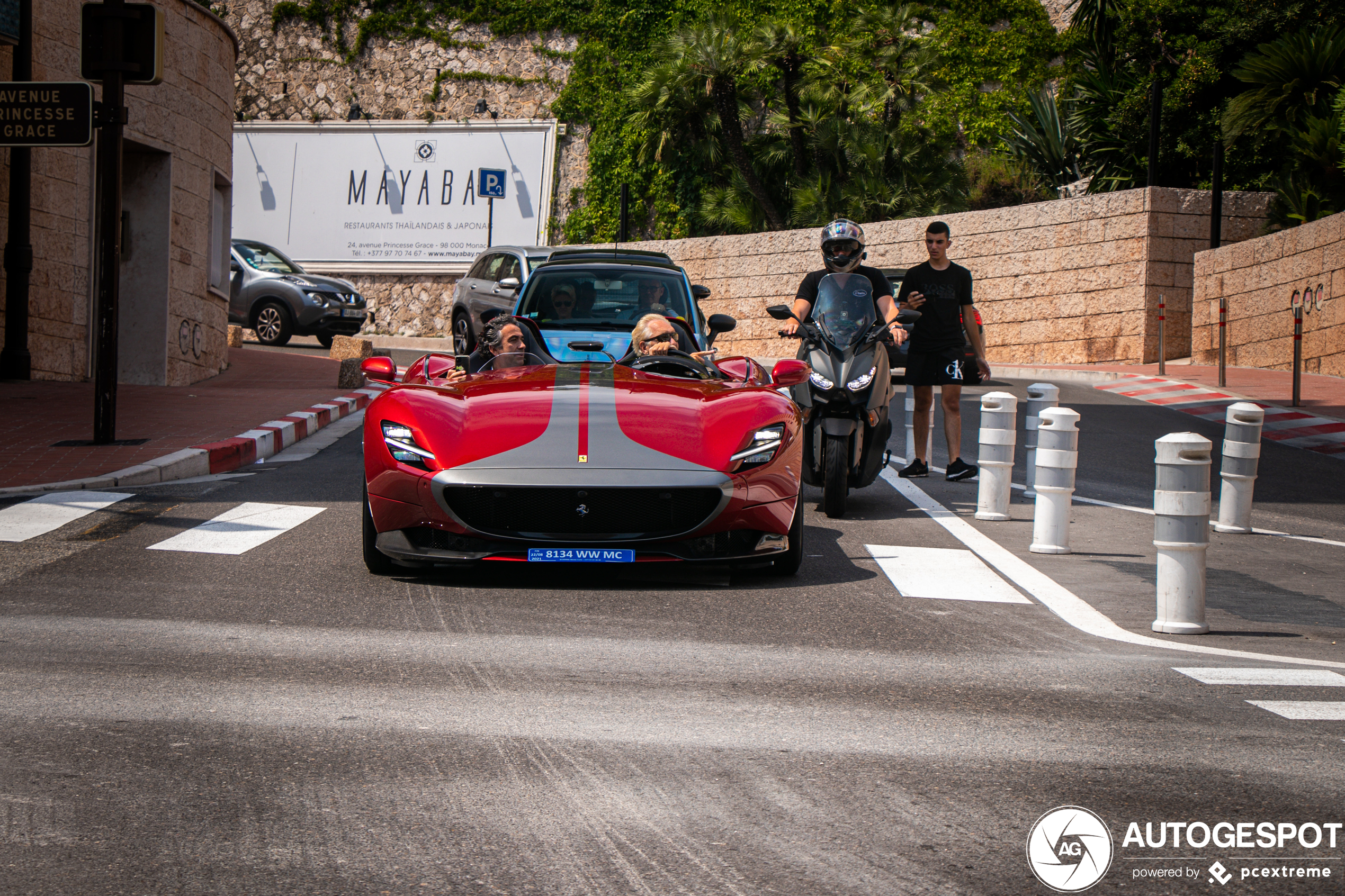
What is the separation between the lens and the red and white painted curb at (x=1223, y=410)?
14203mm

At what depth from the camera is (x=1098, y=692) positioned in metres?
4.65

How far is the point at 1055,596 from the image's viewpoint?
6480 mm

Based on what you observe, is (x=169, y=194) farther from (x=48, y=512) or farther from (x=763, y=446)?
(x=763, y=446)

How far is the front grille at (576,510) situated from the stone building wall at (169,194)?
10.8 metres

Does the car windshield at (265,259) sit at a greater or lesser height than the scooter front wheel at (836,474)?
greater

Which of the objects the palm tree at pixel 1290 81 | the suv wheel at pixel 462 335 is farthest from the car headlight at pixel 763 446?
the palm tree at pixel 1290 81

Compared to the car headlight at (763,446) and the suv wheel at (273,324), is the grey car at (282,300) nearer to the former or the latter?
the suv wheel at (273,324)

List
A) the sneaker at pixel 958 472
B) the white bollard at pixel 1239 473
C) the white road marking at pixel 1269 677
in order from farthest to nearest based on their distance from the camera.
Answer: the sneaker at pixel 958 472 → the white bollard at pixel 1239 473 → the white road marking at pixel 1269 677

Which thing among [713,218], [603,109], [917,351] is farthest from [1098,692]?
[603,109]

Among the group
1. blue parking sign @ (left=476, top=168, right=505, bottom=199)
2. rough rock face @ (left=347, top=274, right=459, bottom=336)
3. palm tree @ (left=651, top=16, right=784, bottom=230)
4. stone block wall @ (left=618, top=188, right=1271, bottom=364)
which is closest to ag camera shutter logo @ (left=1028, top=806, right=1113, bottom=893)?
stone block wall @ (left=618, top=188, right=1271, bottom=364)

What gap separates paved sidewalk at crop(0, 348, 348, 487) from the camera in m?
9.95

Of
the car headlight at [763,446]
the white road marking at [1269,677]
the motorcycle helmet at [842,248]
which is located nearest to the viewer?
the white road marking at [1269,677]

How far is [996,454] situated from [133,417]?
8065 millimetres

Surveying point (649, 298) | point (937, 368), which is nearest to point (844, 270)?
point (937, 368)
